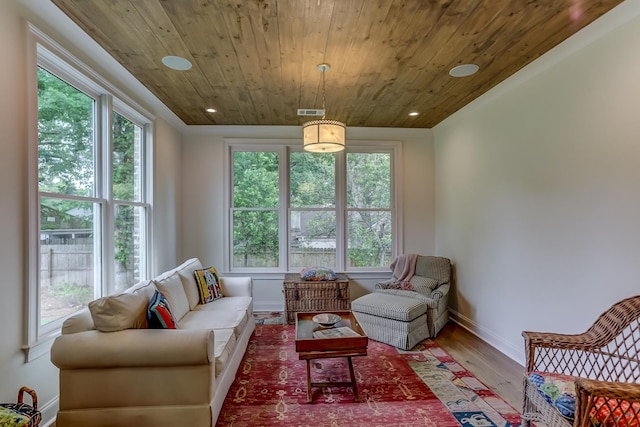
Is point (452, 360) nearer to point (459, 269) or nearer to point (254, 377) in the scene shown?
point (459, 269)

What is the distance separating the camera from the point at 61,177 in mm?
2365

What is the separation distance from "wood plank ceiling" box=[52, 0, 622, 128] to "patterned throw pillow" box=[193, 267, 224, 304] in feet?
6.62

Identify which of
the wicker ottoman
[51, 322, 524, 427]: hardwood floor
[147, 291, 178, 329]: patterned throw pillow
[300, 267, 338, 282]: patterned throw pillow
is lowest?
[51, 322, 524, 427]: hardwood floor

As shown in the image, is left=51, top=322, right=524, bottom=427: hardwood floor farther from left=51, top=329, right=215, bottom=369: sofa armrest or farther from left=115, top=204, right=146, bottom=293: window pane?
left=115, top=204, right=146, bottom=293: window pane

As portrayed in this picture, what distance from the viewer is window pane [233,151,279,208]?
16.2 feet

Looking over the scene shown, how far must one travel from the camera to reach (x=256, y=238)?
4.94 metres

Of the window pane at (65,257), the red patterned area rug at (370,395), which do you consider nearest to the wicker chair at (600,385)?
the red patterned area rug at (370,395)

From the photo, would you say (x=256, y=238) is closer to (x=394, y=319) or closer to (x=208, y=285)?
(x=208, y=285)

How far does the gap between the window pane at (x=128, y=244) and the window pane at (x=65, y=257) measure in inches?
14.1

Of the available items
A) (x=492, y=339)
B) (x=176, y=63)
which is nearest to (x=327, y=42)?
(x=176, y=63)

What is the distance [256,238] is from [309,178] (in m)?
1.25

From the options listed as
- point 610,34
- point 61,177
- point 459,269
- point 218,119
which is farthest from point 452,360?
point 218,119

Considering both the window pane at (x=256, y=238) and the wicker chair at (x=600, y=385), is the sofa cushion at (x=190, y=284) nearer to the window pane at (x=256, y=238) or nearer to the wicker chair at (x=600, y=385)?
the window pane at (x=256, y=238)

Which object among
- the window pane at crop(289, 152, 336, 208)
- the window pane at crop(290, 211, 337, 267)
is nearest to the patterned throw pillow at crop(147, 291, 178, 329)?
the window pane at crop(290, 211, 337, 267)
